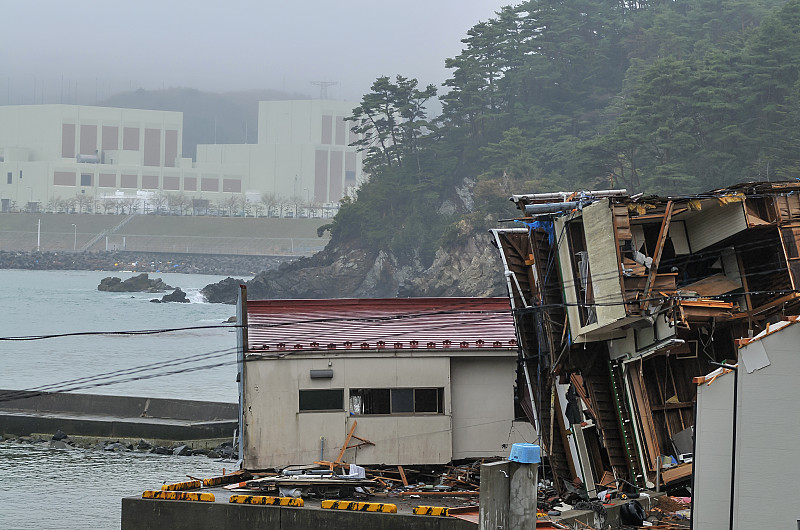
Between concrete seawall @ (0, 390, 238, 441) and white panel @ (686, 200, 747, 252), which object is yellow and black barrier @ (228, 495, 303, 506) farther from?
concrete seawall @ (0, 390, 238, 441)

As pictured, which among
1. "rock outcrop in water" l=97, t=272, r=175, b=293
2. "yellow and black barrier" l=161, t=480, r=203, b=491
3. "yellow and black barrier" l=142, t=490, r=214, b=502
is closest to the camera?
"yellow and black barrier" l=142, t=490, r=214, b=502

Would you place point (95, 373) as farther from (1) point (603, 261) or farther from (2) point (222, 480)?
(1) point (603, 261)

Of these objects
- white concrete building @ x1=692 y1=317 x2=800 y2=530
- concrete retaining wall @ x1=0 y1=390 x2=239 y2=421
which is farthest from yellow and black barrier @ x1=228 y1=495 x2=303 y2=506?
concrete retaining wall @ x1=0 y1=390 x2=239 y2=421

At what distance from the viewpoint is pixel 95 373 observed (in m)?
64.9

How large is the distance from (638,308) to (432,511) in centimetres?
426

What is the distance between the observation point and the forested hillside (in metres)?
82.9

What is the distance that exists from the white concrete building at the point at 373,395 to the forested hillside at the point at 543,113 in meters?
63.1

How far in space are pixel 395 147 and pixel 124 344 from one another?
1935 inches

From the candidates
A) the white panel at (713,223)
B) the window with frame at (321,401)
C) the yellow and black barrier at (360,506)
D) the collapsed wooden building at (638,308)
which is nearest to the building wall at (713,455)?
the collapsed wooden building at (638,308)

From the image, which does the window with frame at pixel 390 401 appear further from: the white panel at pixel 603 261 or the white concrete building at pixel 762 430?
the white concrete building at pixel 762 430

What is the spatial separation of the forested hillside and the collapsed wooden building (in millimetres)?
64230

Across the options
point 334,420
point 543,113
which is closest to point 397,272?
point 543,113

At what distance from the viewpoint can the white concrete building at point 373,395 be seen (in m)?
18.5

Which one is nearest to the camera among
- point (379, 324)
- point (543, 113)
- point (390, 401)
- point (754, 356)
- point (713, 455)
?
point (754, 356)
